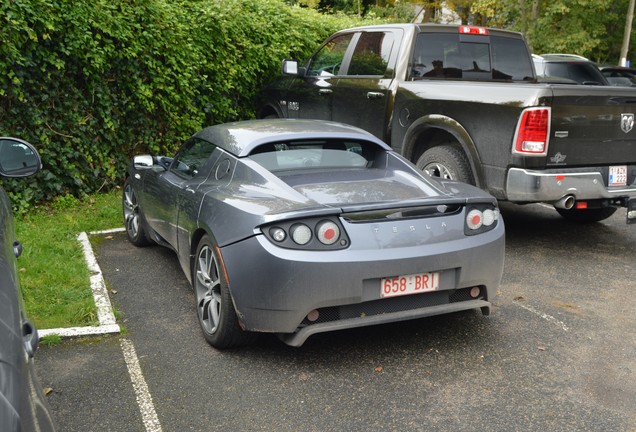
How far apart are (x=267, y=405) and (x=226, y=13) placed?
22.9 feet

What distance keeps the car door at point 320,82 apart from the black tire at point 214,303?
180 inches

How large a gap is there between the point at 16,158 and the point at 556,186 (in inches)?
168

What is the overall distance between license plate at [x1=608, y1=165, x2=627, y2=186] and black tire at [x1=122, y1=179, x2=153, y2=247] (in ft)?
14.0

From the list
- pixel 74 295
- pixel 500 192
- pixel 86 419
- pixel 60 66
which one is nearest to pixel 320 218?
pixel 86 419

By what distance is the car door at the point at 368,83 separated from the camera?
7.77 meters

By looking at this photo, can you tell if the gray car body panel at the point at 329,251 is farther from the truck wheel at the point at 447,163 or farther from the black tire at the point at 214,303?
the truck wheel at the point at 447,163

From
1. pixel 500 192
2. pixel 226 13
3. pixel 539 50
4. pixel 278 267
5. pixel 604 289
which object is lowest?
pixel 539 50

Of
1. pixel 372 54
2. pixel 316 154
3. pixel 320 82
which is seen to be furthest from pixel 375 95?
pixel 316 154

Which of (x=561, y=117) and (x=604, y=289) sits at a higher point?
(x=561, y=117)

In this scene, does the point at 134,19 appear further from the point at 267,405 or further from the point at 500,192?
the point at 267,405

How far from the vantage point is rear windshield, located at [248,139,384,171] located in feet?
16.1

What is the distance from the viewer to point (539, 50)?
28969 millimetres

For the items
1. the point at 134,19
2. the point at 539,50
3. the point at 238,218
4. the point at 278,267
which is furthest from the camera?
the point at 539,50

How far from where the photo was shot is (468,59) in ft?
25.6
